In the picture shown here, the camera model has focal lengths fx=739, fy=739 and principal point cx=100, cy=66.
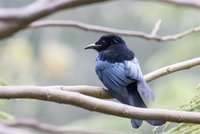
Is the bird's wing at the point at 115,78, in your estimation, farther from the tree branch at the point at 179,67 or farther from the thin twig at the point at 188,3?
the thin twig at the point at 188,3

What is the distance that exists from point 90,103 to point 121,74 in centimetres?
152

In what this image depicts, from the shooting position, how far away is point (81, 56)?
45.1ft

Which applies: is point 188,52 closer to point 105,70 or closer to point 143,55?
point 105,70

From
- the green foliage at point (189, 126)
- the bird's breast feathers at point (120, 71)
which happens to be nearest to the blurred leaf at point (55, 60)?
the bird's breast feathers at point (120, 71)

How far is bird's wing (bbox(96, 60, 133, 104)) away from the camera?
323 centimetres

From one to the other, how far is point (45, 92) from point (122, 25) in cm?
1154

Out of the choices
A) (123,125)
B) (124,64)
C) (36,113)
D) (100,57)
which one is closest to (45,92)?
(124,64)

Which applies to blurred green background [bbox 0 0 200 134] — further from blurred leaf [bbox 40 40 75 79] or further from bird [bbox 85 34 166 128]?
bird [bbox 85 34 166 128]

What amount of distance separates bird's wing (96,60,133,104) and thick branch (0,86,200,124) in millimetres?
1104

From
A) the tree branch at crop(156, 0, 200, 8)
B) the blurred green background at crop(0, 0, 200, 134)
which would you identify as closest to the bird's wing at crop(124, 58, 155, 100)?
the tree branch at crop(156, 0, 200, 8)

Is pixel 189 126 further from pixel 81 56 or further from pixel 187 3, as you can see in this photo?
pixel 81 56

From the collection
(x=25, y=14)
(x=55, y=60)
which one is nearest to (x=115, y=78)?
(x=25, y=14)

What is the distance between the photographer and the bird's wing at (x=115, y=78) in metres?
3.23

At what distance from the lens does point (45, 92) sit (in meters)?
2.04
